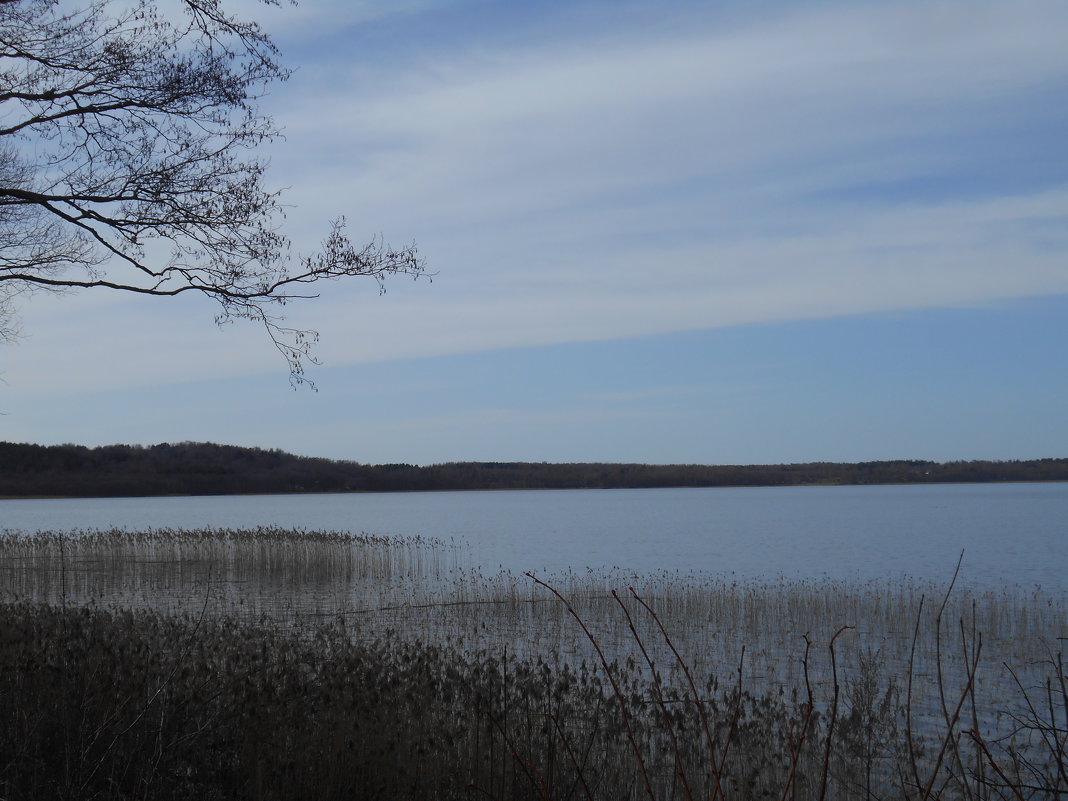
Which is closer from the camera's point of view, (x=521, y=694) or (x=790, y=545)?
(x=521, y=694)

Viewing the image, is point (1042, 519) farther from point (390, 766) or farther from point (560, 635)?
point (390, 766)

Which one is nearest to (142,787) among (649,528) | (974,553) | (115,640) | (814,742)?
(115,640)

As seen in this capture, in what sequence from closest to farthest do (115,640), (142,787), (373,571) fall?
(142,787) < (115,640) < (373,571)

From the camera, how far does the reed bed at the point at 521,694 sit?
16.6ft

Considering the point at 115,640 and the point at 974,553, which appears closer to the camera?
the point at 115,640

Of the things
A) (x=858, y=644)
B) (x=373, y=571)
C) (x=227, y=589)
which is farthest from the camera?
(x=373, y=571)

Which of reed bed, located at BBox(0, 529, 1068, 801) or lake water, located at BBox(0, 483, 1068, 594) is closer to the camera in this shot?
→ reed bed, located at BBox(0, 529, 1068, 801)

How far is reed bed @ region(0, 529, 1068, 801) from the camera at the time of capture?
16.6ft

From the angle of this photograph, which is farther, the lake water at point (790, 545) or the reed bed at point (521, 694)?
the lake water at point (790, 545)

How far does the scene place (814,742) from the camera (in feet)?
28.3

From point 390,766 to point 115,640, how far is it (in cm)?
476

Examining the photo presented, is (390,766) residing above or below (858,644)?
above

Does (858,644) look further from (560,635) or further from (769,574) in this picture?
(769,574)

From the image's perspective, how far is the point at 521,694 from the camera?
8648 millimetres
